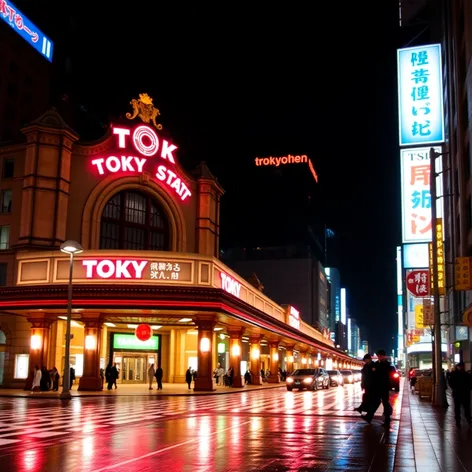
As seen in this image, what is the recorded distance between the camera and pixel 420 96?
170 ft

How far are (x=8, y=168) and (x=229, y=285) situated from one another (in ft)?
58.4

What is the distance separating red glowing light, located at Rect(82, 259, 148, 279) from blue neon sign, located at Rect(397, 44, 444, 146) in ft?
73.4

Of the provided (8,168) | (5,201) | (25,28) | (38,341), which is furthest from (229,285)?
(25,28)

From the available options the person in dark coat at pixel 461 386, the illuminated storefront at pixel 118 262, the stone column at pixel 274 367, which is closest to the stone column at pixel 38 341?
the illuminated storefront at pixel 118 262

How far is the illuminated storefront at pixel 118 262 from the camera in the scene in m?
39.4

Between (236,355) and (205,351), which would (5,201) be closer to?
(205,351)

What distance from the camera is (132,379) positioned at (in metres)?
53.2

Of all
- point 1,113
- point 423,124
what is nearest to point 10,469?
point 423,124

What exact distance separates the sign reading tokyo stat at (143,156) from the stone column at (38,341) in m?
11.8

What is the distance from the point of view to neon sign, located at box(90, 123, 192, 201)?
48.6m

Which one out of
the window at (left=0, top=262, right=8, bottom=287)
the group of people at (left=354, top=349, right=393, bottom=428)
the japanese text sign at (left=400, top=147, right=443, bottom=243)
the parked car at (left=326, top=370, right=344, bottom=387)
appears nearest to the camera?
the group of people at (left=354, top=349, right=393, bottom=428)

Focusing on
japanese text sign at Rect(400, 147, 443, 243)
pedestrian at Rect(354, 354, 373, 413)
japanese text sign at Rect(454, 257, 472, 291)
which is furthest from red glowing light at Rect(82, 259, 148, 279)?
pedestrian at Rect(354, 354, 373, 413)

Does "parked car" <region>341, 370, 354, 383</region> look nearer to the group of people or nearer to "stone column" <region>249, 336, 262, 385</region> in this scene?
"stone column" <region>249, 336, 262, 385</region>

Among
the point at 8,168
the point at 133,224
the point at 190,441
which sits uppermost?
the point at 8,168
